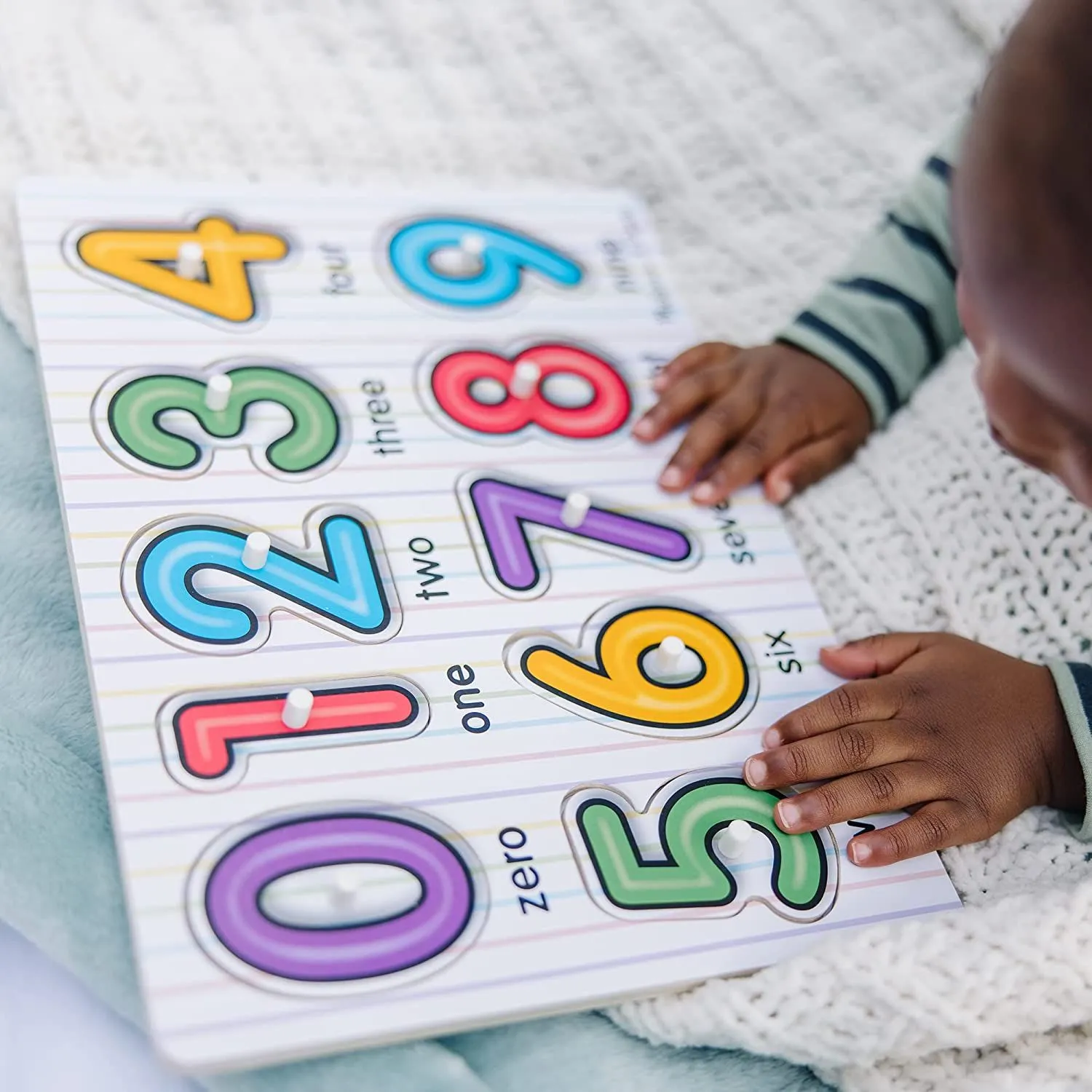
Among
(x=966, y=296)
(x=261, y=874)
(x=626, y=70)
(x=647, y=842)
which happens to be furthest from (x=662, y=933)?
(x=626, y=70)

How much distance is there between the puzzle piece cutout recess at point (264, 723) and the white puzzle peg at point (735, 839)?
0.38 ft

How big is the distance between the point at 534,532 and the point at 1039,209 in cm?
25

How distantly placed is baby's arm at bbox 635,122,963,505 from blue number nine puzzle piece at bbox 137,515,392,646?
0.16 metres

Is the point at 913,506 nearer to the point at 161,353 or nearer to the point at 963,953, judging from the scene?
the point at 963,953

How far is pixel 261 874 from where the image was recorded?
46 centimetres

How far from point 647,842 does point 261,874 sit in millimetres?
138

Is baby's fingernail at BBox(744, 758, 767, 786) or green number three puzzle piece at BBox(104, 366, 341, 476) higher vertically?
baby's fingernail at BBox(744, 758, 767, 786)

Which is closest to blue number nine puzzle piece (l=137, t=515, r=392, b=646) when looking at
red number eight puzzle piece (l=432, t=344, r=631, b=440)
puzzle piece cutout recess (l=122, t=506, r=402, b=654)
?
puzzle piece cutout recess (l=122, t=506, r=402, b=654)

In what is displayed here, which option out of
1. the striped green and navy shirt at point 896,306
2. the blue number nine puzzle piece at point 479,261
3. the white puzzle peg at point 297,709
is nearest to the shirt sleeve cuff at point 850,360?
the striped green and navy shirt at point 896,306

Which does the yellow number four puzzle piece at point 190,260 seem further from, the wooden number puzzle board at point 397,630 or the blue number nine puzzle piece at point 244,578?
the blue number nine puzzle piece at point 244,578

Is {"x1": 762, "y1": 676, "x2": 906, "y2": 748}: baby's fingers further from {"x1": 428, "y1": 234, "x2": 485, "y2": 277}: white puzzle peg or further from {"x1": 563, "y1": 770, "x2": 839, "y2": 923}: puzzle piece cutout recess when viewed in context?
{"x1": 428, "y1": 234, "x2": 485, "y2": 277}: white puzzle peg

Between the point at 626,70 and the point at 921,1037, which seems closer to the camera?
the point at 921,1037

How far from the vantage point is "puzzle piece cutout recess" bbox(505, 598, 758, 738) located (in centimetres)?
54

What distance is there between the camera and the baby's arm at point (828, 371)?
658 millimetres
